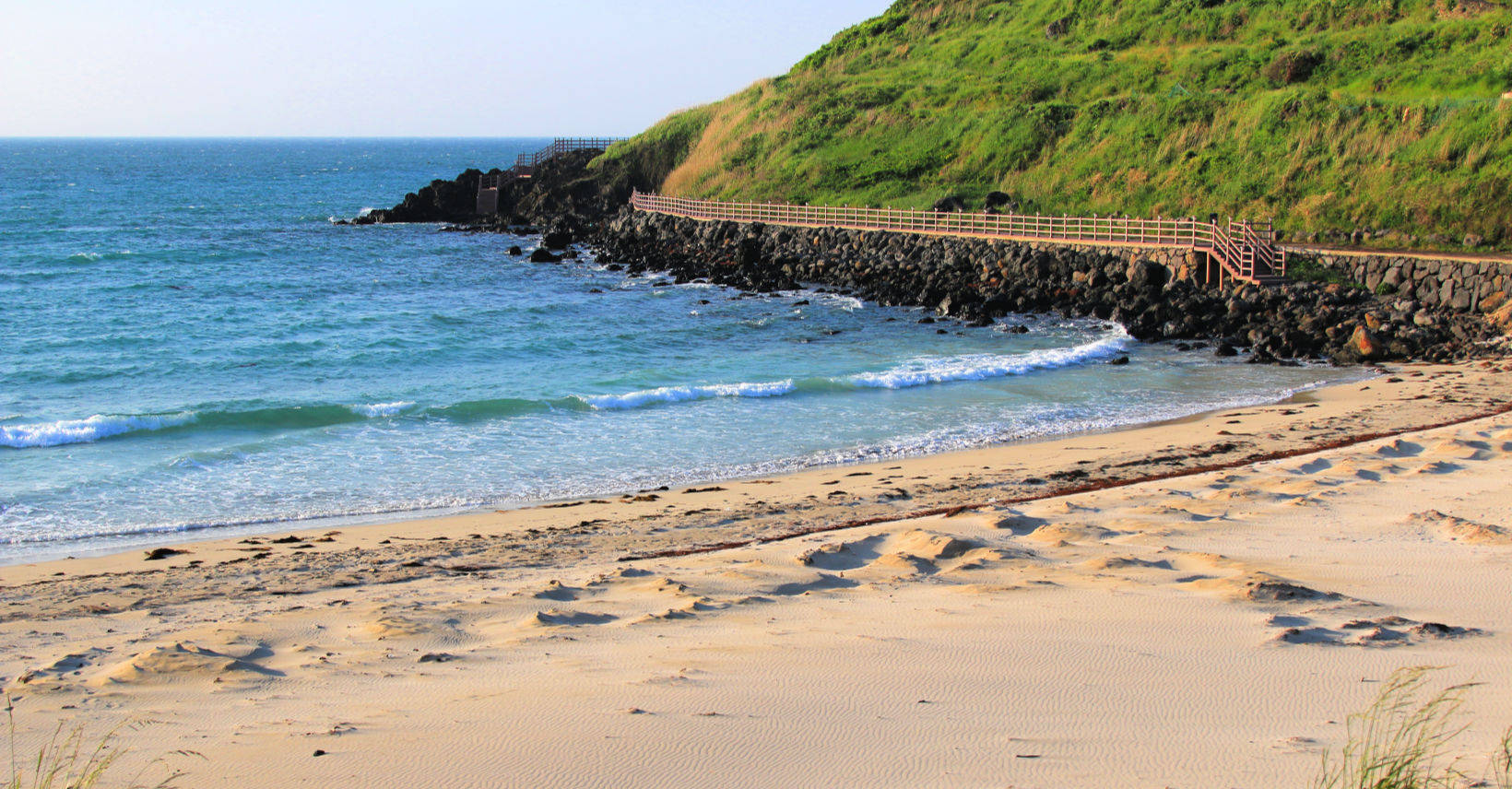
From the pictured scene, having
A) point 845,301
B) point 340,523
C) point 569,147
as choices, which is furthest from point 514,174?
point 340,523

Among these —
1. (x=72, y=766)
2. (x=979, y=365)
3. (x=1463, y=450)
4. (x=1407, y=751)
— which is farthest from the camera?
(x=979, y=365)

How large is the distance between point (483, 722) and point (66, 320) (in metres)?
35.6

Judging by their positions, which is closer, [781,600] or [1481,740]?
[1481,740]

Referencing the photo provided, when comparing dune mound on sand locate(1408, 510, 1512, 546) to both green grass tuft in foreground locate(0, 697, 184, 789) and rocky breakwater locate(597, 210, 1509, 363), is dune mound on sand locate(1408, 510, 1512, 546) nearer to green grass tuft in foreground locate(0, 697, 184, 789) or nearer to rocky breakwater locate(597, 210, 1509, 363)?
green grass tuft in foreground locate(0, 697, 184, 789)

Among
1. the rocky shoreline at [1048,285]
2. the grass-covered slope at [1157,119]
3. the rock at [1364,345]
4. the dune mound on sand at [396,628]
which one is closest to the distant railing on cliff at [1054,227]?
the rocky shoreline at [1048,285]

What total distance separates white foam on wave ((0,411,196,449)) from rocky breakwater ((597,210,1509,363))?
22350 millimetres

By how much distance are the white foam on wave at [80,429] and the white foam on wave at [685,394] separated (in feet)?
26.5

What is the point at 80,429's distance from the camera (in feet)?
65.5

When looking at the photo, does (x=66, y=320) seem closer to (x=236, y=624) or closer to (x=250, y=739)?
(x=236, y=624)

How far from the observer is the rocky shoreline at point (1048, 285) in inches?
1064

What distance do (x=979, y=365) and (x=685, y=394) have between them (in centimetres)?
754

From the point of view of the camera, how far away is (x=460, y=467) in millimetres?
17906

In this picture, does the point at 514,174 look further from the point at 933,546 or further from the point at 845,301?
the point at 933,546

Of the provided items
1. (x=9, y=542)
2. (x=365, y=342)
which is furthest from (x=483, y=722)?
(x=365, y=342)
